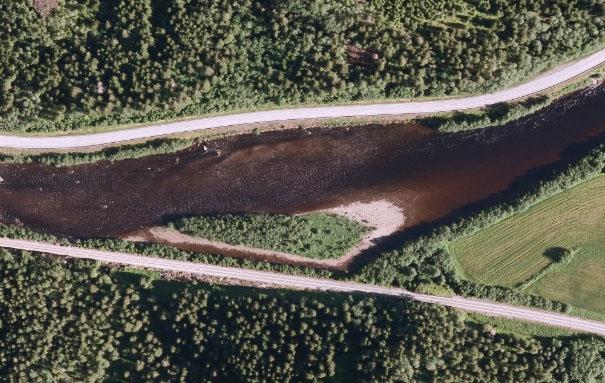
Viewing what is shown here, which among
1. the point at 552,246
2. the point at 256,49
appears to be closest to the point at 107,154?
the point at 256,49

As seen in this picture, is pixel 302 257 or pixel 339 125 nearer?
pixel 302 257

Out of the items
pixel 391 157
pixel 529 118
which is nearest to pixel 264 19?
pixel 391 157

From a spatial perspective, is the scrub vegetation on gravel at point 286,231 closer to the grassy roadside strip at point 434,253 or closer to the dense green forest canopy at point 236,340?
the grassy roadside strip at point 434,253

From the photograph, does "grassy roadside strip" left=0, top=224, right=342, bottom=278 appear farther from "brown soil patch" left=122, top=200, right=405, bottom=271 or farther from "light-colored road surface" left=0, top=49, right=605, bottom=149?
"light-colored road surface" left=0, top=49, right=605, bottom=149

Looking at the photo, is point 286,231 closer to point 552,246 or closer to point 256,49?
point 256,49

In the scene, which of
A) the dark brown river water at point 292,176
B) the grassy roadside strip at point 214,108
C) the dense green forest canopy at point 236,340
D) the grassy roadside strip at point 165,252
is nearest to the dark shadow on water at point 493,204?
the dark brown river water at point 292,176
